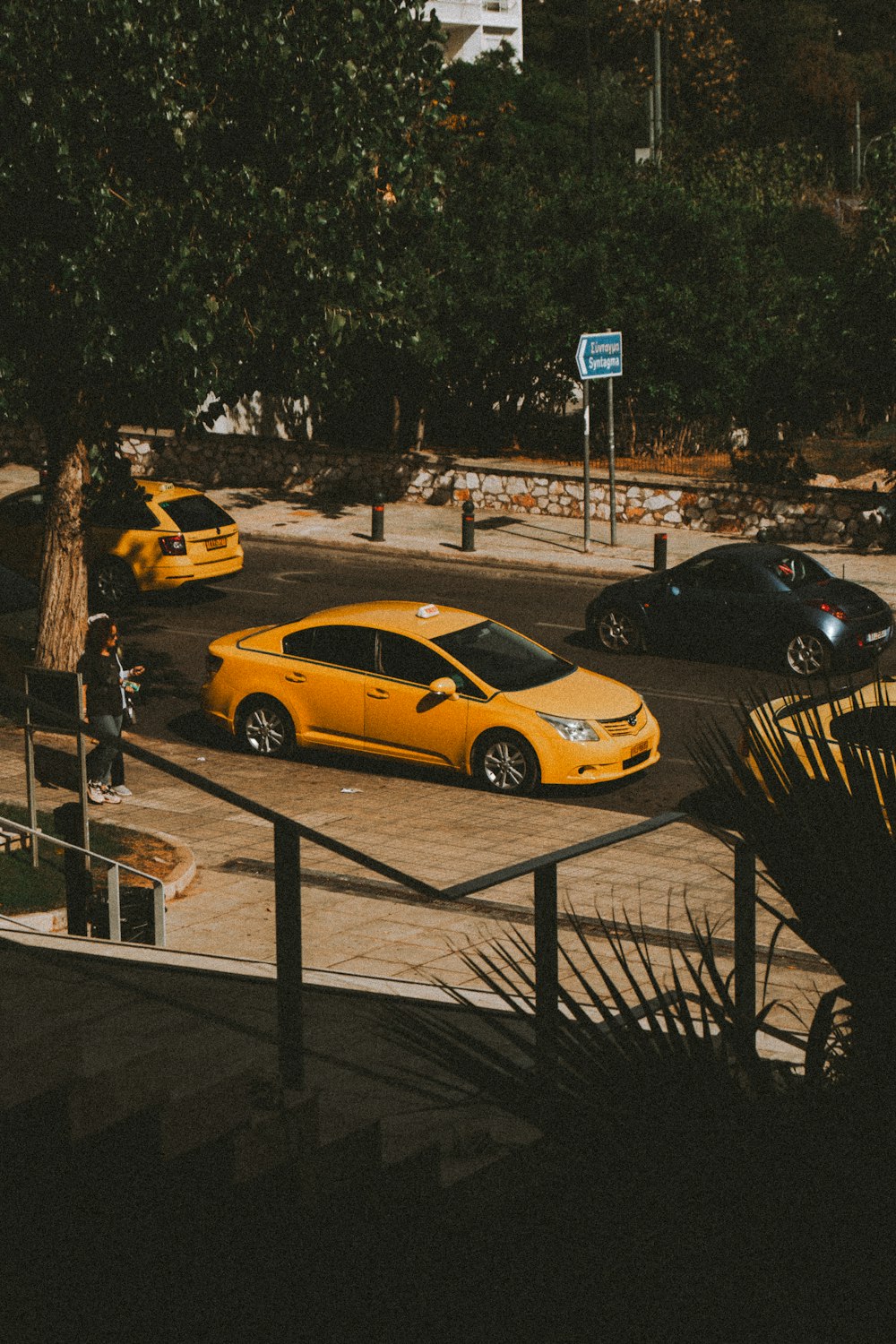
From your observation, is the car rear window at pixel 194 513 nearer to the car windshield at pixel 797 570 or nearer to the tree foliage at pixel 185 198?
the tree foliage at pixel 185 198

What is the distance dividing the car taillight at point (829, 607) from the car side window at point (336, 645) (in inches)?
220

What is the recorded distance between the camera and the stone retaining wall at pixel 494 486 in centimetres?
2734

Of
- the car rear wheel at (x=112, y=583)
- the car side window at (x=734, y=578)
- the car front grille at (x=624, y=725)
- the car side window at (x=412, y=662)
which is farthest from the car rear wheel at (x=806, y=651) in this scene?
the car rear wheel at (x=112, y=583)

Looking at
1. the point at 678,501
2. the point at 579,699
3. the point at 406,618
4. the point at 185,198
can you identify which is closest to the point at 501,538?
Answer: the point at 678,501

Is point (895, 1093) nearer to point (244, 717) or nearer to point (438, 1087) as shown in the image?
point (438, 1087)

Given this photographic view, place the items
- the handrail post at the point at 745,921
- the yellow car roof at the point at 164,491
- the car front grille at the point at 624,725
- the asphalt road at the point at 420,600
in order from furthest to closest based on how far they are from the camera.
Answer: the yellow car roof at the point at 164,491 → the asphalt road at the point at 420,600 → the car front grille at the point at 624,725 → the handrail post at the point at 745,921

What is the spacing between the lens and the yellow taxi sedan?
47.1 ft

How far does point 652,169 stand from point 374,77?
2380 centimetres

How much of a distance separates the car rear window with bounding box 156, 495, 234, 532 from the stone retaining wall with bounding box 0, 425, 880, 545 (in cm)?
457

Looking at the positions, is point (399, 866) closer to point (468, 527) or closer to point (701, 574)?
point (701, 574)

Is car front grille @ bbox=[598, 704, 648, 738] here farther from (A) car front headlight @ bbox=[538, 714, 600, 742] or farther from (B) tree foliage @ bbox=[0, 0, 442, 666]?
(B) tree foliage @ bbox=[0, 0, 442, 666]

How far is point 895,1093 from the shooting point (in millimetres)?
3520

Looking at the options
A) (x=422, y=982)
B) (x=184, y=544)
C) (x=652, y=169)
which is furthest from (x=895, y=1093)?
(x=652, y=169)

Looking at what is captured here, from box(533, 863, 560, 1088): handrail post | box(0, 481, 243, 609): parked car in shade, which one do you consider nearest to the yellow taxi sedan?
box(0, 481, 243, 609): parked car in shade
